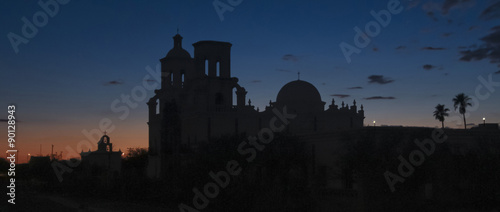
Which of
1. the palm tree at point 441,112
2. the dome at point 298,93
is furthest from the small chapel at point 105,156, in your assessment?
the palm tree at point 441,112

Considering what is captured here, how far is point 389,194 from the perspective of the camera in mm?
17516

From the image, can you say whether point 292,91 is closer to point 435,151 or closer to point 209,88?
point 209,88

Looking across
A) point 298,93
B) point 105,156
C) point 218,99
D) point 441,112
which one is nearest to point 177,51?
point 218,99

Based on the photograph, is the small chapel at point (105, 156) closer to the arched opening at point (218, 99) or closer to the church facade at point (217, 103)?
the church facade at point (217, 103)

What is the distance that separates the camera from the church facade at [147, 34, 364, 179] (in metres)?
38.8

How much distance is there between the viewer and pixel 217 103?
4088 cm

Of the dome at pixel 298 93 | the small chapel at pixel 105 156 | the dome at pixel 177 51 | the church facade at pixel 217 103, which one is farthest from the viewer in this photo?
the dome at pixel 177 51

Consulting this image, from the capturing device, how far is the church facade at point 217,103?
127 feet

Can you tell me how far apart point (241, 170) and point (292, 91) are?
22.4 meters

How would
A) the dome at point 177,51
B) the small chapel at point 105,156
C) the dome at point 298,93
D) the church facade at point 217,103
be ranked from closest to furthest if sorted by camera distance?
the church facade at point 217,103 < the dome at point 298,93 < the small chapel at point 105,156 < the dome at point 177,51

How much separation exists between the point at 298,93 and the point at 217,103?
699 centimetres

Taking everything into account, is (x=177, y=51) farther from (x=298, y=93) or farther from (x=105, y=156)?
(x=298, y=93)

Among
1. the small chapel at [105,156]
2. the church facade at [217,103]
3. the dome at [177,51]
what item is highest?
the dome at [177,51]

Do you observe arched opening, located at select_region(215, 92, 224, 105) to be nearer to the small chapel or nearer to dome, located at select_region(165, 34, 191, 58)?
dome, located at select_region(165, 34, 191, 58)
